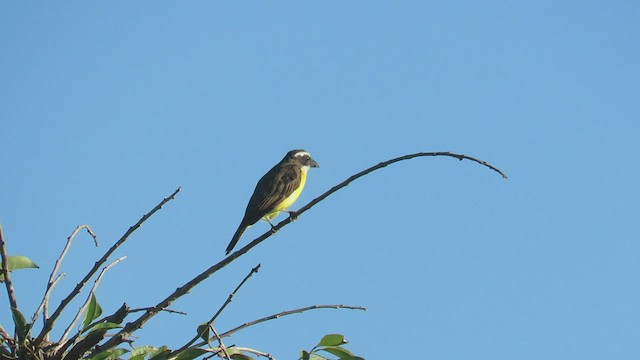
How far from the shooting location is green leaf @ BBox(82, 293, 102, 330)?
4062mm

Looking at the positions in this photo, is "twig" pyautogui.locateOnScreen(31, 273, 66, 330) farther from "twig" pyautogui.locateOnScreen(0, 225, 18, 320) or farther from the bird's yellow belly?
the bird's yellow belly

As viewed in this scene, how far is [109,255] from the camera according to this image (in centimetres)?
398

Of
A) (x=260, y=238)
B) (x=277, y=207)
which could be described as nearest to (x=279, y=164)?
(x=277, y=207)

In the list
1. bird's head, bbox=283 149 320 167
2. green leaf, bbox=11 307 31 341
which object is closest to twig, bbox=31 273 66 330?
green leaf, bbox=11 307 31 341

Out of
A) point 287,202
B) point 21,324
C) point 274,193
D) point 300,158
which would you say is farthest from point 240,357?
point 300,158

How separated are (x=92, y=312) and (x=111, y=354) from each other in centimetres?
29

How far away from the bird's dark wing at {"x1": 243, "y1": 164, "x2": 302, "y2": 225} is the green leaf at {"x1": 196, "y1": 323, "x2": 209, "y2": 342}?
640cm

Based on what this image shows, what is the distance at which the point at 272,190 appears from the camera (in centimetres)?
1082

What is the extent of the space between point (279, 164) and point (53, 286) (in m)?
8.49

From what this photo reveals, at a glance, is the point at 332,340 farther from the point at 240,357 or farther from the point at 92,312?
the point at 92,312

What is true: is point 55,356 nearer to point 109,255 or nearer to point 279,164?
point 109,255

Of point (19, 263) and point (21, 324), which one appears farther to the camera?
point (19, 263)

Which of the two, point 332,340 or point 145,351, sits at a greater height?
point 332,340

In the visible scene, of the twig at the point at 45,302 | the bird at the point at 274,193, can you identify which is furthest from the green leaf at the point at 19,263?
the bird at the point at 274,193
